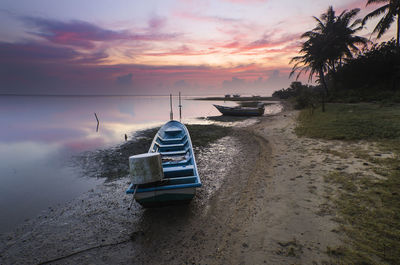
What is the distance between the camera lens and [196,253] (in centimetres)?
436

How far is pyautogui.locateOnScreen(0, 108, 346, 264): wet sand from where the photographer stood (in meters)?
4.20

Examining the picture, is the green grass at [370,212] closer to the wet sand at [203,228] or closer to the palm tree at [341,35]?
the wet sand at [203,228]

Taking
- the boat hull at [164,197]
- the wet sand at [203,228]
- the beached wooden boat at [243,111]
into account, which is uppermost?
the beached wooden boat at [243,111]

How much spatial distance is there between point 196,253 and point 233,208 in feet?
6.83

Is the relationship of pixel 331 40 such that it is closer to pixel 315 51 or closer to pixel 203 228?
pixel 315 51

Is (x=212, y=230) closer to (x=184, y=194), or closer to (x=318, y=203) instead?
(x=184, y=194)

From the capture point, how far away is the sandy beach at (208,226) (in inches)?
165

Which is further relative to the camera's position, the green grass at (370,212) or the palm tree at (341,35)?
the palm tree at (341,35)

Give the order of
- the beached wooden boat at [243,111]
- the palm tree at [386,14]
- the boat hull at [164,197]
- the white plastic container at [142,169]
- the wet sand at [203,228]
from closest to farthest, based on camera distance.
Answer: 1. the wet sand at [203,228]
2. the white plastic container at [142,169]
3. the boat hull at [164,197]
4. the palm tree at [386,14]
5. the beached wooden boat at [243,111]

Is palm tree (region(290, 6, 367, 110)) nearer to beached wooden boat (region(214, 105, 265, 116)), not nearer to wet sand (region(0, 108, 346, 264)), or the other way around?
beached wooden boat (region(214, 105, 265, 116))

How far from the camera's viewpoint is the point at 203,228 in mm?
5246

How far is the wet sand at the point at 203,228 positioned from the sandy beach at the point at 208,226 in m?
0.02

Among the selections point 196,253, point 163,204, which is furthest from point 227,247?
point 163,204

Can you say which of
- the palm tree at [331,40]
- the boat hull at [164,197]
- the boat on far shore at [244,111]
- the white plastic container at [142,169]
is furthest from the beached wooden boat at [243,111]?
the white plastic container at [142,169]
